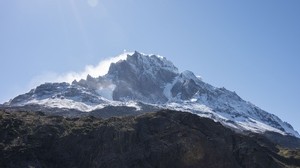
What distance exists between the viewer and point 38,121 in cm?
7112

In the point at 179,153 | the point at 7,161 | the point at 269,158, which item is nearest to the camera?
the point at 7,161

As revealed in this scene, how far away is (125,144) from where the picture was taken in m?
68.2

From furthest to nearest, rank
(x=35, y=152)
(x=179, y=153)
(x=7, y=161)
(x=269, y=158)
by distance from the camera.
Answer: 1. (x=269, y=158)
2. (x=179, y=153)
3. (x=35, y=152)
4. (x=7, y=161)

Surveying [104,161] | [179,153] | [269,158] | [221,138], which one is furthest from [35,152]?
[269,158]

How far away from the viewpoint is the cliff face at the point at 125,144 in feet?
208

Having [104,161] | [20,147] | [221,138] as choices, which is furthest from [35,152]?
[221,138]

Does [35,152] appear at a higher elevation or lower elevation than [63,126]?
lower

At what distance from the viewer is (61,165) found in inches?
2462

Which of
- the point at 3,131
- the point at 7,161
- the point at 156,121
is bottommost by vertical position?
the point at 7,161

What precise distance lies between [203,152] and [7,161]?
92.3 feet

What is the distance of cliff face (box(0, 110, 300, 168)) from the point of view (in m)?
63.3

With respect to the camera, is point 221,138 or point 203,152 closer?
point 203,152

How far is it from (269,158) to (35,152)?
36079 millimetres

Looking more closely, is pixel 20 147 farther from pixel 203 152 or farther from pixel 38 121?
pixel 203 152
